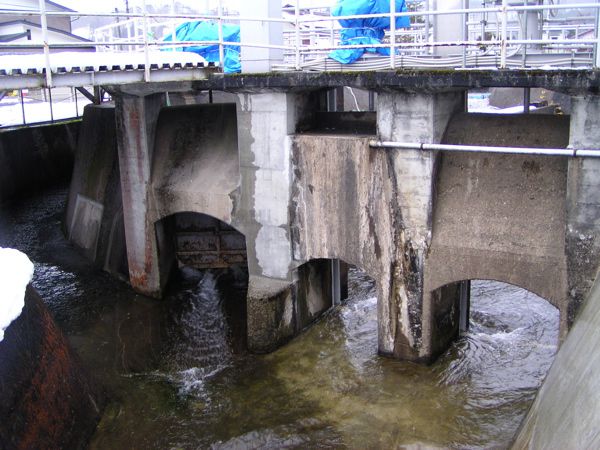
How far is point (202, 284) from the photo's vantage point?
46.4ft

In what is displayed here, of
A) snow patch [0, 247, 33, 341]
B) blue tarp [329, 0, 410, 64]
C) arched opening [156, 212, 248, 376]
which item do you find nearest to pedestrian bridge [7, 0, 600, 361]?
blue tarp [329, 0, 410, 64]

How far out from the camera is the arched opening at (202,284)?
466 inches

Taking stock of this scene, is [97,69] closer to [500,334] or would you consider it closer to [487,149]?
[487,149]

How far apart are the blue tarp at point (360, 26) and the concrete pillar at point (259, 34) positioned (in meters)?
1.00

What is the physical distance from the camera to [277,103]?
34.7ft

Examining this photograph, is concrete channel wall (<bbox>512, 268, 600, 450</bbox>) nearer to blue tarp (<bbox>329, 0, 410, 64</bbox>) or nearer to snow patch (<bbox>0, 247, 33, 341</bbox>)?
blue tarp (<bbox>329, 0, 410, 64</bbox>)

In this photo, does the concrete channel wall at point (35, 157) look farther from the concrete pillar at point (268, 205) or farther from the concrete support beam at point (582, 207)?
the concrete support beam at point (582, 207)

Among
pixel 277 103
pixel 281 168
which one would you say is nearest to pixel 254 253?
pixel 281 168

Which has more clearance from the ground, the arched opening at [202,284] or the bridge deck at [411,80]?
the bridge deck at [411,80]

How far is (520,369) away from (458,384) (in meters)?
1.13

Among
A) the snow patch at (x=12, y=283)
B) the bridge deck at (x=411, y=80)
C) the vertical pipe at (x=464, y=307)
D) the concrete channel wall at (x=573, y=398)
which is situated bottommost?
the vertical pipe at (x=464, y=307)

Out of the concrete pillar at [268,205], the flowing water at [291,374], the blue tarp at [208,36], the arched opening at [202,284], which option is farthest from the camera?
the blue tarp at [208,36]

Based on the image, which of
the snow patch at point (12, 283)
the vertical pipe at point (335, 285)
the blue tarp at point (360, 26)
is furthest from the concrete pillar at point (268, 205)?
the snow patch at point (12, 283)

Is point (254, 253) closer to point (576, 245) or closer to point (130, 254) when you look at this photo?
point (130, 254)
